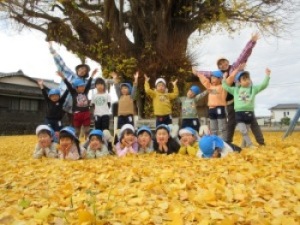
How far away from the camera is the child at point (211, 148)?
4785mm

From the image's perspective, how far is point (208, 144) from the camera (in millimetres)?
4801

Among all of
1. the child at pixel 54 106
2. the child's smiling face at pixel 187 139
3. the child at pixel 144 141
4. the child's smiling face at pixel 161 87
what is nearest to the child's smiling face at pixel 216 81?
the child's smiling face at pixel 161 87

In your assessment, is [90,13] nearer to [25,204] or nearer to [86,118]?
[86,118]

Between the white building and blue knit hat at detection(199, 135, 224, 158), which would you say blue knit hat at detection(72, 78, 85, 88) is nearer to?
blue knit hat at detection(199, 135, 224, 158)

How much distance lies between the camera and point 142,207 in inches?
93.1

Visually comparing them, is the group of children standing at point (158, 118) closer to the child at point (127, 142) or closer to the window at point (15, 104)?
the child at point (127, 142)

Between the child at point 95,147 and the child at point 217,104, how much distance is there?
2065 mm

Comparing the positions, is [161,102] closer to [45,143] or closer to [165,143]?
[165,143]

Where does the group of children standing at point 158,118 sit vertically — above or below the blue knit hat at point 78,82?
below

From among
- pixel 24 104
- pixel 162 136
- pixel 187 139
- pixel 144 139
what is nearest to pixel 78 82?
pixel 144 139

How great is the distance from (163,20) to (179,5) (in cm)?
118

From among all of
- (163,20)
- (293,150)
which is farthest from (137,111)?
(293,150)

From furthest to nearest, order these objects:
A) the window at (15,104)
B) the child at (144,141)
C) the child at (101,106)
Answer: the window at (15,104)
the child at (101,106)
the child at (144,141)

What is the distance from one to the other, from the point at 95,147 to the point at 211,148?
205 centimetres
